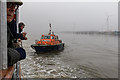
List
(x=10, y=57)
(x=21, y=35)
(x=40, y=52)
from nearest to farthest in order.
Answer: (x=10, y=57), (x=21, y=35), (x=40, y=52)

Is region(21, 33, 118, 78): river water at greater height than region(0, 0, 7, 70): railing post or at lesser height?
lesser

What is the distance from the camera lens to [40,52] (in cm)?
1366

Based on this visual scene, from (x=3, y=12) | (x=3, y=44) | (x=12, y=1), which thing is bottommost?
(x=3, y=44)

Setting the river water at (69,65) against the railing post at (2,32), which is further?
the river water at (69,65)

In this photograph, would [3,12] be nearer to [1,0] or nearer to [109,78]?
[1,0]

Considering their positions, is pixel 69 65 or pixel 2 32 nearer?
pixel 2 32

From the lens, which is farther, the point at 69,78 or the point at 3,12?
the point at 69,78

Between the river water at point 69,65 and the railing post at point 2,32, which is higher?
the railing post at point 2,32

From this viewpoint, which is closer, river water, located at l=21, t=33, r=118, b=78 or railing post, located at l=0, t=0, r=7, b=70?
railing post, located at l=0, t=0, r=7, b=70

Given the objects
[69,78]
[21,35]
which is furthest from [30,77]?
[21,35]

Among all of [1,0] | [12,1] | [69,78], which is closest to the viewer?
[1,0]

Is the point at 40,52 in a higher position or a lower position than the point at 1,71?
lower

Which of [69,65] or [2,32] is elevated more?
[2,32]

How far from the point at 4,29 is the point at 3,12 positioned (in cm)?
20
